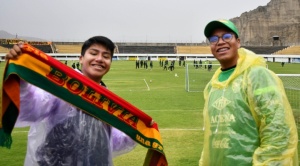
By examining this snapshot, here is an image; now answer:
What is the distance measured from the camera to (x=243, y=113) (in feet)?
8.21

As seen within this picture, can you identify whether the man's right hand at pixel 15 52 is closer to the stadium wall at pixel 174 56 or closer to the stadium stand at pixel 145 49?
the stadium wall at pixel 174 56

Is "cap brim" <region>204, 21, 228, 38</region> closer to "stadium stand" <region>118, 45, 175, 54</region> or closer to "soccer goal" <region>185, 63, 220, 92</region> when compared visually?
"soccer goal" <region>185, 63, 220, 92</region>

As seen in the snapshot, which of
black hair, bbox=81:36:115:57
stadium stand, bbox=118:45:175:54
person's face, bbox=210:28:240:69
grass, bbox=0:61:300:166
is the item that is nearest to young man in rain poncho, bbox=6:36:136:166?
black hair, bbox=81:36:115:57

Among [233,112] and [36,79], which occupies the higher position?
[36,79]

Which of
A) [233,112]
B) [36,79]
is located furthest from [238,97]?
[36,79]

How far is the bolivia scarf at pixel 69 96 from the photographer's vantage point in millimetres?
2129

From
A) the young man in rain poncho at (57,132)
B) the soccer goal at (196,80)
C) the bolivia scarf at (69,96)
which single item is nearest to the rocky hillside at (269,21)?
the soccer goal at (196,80)

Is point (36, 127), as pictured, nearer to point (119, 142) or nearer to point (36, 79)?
point (36, 79)

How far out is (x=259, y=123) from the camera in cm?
245

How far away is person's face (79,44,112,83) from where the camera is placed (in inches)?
97.3

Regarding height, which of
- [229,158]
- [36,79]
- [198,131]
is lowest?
[198,131]

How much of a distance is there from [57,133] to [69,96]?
262 mm

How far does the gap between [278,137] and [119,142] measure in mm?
1238

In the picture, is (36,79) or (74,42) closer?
(36,79)
